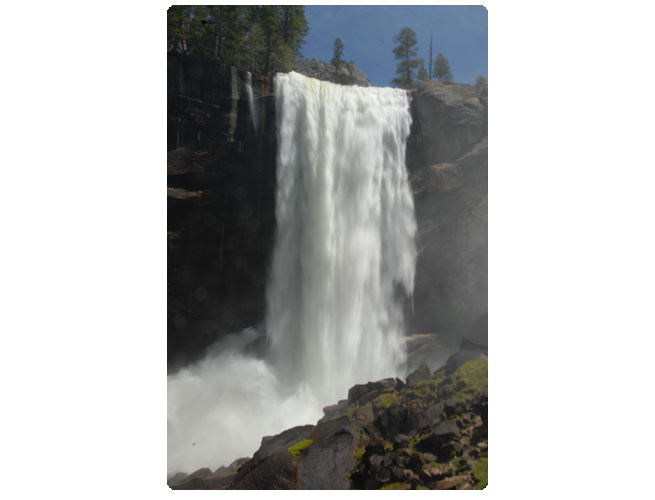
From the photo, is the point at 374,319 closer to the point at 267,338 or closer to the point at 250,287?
the point at 267,338

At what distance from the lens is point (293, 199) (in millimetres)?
5516

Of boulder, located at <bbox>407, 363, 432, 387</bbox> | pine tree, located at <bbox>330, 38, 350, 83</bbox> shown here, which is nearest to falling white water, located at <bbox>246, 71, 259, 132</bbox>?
pine tree, located at <bbox>330, 38, 350, 83</bbox>

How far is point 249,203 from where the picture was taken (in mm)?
5516

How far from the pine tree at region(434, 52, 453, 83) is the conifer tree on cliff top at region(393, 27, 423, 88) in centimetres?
20

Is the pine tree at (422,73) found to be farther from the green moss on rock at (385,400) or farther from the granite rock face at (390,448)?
the green moss on rock at (385,400)

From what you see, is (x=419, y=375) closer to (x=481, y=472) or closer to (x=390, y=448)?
(x=390, y=448)

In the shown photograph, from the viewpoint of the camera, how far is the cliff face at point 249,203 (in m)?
4.12

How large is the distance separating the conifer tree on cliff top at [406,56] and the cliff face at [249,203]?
1.16 ft

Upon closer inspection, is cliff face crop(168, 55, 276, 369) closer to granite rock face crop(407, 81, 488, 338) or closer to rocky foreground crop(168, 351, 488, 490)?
rocky foreground crop(168, 351, 488, 490)

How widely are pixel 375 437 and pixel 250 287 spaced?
288 centimetres

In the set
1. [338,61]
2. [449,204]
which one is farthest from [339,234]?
[338,61]

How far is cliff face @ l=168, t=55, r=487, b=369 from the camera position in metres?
4.12

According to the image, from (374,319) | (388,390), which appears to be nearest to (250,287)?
(374,319)

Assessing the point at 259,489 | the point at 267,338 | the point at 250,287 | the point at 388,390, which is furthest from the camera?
the point at 250,287
